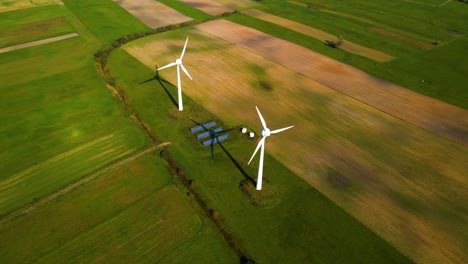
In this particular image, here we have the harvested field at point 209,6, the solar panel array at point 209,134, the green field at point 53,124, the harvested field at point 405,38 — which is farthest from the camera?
the harvested field at point 209,6

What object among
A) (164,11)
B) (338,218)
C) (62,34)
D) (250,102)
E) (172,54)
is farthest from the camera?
(164,11)

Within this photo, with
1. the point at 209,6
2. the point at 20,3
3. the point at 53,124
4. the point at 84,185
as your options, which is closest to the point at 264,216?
the point at 84,185

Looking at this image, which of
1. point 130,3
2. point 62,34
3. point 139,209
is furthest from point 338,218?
point 130,3

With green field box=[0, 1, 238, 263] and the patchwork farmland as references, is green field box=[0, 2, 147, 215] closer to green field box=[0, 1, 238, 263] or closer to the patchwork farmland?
green field box=[0, 1, 238, 263]

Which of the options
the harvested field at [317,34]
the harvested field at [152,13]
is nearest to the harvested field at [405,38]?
the harvested field at [317,34]

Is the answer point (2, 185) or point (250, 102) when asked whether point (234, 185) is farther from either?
point (2, 185)

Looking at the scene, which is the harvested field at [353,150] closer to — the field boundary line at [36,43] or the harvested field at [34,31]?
the field boundary line at [36,43]
